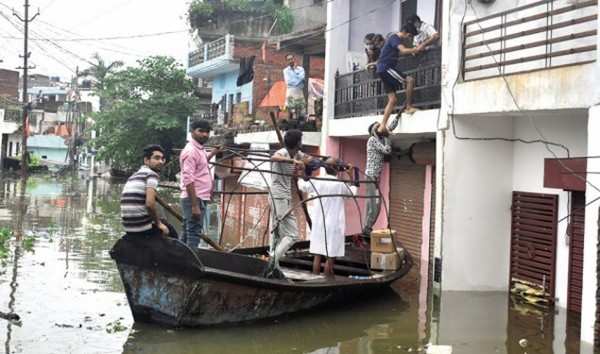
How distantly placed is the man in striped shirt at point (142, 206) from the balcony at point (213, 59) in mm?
24129

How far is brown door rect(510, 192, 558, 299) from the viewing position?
10156mm

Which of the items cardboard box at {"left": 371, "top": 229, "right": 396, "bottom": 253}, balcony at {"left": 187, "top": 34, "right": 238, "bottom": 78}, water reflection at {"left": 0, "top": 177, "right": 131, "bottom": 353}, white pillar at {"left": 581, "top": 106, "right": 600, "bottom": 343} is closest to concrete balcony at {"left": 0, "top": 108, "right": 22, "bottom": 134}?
balcony at {"left": 187, "top": 34, "right": 238, "bottom": 78}

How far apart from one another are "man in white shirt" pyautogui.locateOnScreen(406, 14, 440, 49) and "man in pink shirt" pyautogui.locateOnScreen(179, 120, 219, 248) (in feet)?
16.0

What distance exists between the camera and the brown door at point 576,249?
31.1ft

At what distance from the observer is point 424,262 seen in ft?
45.6

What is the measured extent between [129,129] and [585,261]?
3831 cm

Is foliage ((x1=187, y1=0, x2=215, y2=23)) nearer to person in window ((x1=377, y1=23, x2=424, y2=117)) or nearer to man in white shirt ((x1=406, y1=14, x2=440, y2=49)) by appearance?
man in white shirt ((x1=406, y1=14, x2=440, y2=49))

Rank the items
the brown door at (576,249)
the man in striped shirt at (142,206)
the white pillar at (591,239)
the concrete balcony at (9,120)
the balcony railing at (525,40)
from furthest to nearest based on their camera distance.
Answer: the concrete balcony at (9,120) → the brown door at (576,249) → the balcony railing at (525,40) → the man in striped shirt at (142,206) → the white pillar at (591,239)

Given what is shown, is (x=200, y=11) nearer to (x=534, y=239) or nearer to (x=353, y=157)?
(x=353, y=157)

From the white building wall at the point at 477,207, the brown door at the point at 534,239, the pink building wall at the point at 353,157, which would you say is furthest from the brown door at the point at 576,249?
the pink building wall at the point at 353,157

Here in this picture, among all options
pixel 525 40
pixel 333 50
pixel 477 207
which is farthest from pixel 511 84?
pixel 333 50

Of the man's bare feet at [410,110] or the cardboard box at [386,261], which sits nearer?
the cardboard box at [386,261]

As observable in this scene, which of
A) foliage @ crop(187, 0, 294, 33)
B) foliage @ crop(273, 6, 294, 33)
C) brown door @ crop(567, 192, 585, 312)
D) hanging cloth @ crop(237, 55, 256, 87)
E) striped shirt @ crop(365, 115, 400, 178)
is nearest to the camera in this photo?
brown door @ crop(567, 192, 585, 312)

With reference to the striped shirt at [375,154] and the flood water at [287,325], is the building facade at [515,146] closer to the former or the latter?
the flood water at [287,325]
